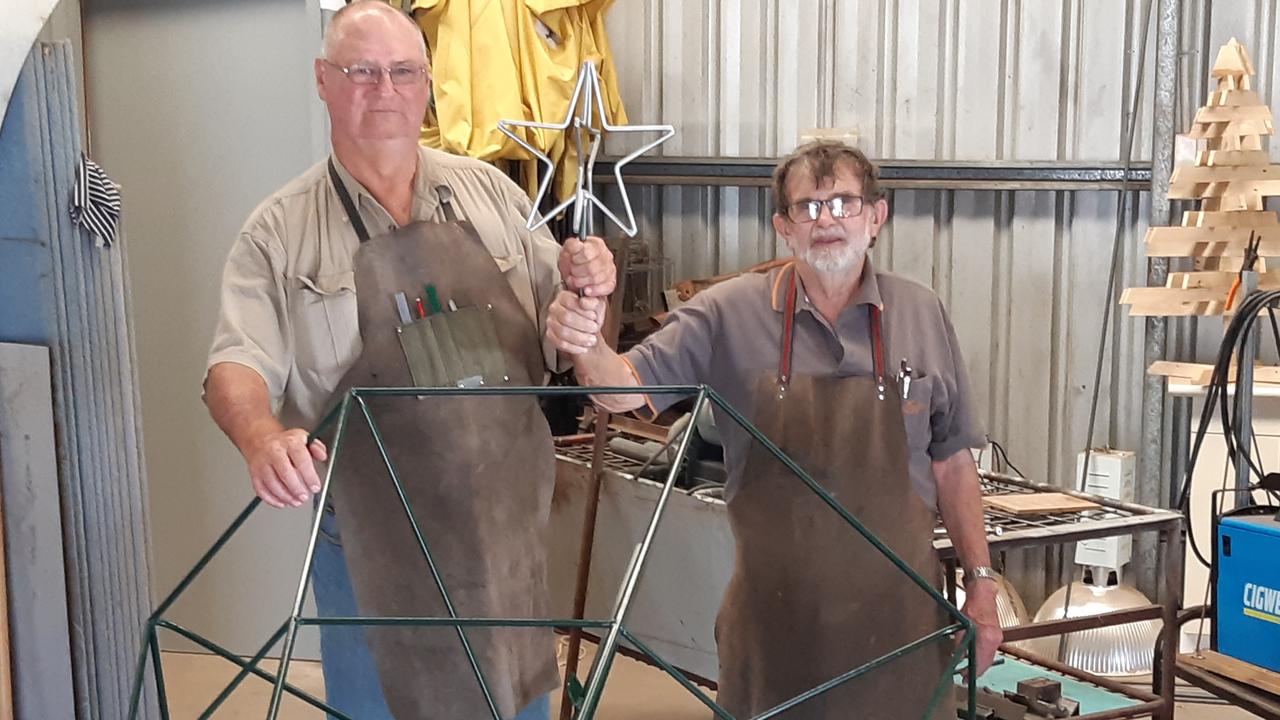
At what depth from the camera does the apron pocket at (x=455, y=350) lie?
2.00 metres

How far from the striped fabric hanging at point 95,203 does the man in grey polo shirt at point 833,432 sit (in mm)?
1137

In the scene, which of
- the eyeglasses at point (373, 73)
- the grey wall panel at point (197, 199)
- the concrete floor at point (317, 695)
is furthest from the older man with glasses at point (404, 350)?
the grey wall panel at point (197, 199)

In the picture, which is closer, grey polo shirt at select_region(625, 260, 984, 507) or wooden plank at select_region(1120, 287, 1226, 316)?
grey polo shirt at select_region(625, 260, 984, 507)

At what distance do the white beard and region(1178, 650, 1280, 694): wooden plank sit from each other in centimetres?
141

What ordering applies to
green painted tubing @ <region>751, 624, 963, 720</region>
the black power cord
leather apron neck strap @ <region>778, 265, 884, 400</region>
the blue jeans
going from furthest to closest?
the black power cord → leather apron neck strap @ <region>778, 265, 884, 400</region> → the blue jeans → green painted tubing @ <region>751, 624, 963, 720</region>

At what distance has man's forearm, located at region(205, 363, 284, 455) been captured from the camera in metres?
1.69

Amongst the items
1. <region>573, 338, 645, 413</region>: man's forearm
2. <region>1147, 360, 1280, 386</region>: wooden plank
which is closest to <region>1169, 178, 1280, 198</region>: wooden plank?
<region>1147, 360, 1280, 386</region>: wooden plank

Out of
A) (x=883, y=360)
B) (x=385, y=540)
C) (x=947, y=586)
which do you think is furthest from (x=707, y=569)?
(x=385, y=540)

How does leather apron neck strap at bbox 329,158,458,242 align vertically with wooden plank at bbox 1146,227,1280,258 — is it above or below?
above

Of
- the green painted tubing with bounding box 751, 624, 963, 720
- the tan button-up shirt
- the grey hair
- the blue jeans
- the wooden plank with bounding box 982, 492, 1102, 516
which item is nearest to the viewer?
the green painted tubing with bounding box 751, 624, 963, 720

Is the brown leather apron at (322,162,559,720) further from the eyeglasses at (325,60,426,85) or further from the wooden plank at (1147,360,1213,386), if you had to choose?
the wooden plank at (1147,360,1213,386)

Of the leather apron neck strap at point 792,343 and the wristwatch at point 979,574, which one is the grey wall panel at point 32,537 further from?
the wristwatch at point 979,574

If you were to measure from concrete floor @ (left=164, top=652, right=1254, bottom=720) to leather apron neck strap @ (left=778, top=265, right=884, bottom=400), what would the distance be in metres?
1.45

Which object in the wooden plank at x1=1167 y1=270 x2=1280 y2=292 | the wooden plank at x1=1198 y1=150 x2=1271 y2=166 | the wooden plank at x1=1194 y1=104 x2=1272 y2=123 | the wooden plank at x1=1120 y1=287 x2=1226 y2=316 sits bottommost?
the wooden plank at x1=1120 y1=287 x2=1226 y2=316
